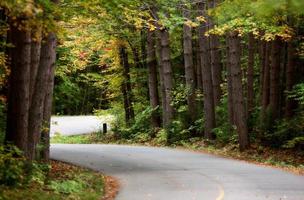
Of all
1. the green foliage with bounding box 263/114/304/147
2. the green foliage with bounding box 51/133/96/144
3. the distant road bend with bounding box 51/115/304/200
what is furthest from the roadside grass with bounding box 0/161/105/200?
the green foliage with bounding box 51/133/96/144

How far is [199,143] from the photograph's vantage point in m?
29.9

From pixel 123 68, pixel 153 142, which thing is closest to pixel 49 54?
pixel 153 142

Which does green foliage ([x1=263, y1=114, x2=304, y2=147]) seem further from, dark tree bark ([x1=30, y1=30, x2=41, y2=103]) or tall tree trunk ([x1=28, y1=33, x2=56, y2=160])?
dark tree bark ([x1=30, y1=30, x2=41, y2=103])

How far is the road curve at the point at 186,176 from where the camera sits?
14305 mm

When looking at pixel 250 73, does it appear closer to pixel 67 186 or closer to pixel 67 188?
pixel 67 186

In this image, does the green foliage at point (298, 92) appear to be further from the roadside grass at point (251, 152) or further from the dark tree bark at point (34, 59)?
the dark tree bark at point (34, 59)

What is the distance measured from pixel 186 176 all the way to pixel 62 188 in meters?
5.38

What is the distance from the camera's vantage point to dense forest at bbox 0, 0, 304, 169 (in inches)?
526

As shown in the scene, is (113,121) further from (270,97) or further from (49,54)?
(49,54)

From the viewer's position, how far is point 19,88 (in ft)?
44.0

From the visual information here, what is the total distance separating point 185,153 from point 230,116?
3.97 metres

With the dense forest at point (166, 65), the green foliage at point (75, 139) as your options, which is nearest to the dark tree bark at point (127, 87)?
the dense forest at point (166, 65)

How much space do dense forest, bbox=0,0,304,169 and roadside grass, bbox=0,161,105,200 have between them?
1.03 m

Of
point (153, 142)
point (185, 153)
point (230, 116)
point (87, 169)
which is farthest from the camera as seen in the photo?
point (153, 142)
